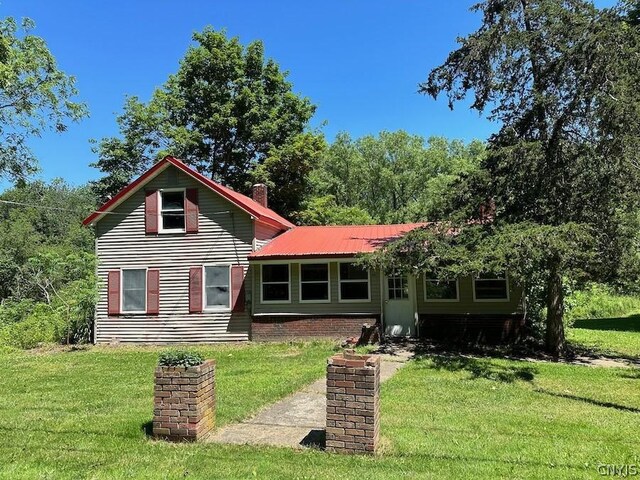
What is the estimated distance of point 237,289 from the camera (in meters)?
15.2

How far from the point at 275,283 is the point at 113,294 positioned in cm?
556

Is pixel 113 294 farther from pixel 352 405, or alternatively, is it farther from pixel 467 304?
pixel 352 405

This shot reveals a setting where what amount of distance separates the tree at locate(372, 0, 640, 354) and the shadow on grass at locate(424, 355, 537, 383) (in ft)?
6.63

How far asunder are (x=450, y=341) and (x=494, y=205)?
13.8ft

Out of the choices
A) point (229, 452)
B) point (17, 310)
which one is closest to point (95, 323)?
point (17, 310)

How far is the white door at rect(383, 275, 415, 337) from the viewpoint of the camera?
572 inches

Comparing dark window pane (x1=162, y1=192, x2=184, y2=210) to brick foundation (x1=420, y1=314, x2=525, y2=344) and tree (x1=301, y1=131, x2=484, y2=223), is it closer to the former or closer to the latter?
brick foundation (x1=420, y1=314, x2=525, y2=344)

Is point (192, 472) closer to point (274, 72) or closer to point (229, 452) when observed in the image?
point (229, 452)

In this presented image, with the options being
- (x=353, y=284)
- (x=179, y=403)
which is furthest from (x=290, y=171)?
(x=179, y=403)

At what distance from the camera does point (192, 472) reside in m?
4.49

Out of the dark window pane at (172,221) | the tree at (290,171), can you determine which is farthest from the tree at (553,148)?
the tree at (290,171)

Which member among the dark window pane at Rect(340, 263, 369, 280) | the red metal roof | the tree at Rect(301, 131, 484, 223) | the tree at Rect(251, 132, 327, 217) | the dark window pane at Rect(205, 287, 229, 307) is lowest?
the dark window pane at Rect(205, 287, 229, 307)

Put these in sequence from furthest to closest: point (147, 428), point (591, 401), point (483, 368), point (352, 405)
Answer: point (483, 368) < point (591, 401) < point (147, 428) < point (352, 405)

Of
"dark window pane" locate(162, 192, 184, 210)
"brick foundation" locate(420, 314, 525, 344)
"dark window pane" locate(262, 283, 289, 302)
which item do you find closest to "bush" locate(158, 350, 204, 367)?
"dark window pane" locate(262, 283, 289, 302)
